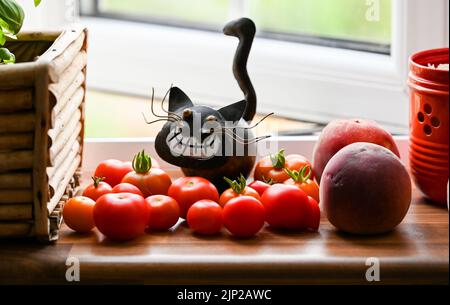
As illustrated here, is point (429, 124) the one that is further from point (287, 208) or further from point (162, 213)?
point (162, 213)

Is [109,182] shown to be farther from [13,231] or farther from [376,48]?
[376,48]

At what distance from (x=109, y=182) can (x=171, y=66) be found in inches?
15.2

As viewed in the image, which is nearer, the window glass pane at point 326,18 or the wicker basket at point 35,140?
the wicker basket at point 35,140

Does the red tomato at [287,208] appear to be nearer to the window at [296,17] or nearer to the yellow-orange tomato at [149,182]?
the yellow-orange tomato at [149,182]

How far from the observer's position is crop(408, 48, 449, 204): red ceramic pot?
1167mm

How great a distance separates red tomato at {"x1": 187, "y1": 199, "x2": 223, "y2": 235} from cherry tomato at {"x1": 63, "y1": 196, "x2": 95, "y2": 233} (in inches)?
4.8

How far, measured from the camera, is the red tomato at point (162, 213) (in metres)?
1.16

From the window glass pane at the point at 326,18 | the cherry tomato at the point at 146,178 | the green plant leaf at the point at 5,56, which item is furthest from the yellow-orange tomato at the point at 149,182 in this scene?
the window glass pane at the point at 326,18

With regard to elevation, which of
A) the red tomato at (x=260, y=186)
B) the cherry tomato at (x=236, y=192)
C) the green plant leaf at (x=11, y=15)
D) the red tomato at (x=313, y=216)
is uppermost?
the green plant leaf at (x=11, y=15)

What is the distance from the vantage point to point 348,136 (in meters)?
1.24

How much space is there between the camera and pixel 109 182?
1276mm

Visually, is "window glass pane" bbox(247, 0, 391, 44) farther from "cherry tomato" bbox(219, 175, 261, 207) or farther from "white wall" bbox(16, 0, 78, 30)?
"cherry tomato" bbox(219, 175, 261, 207)

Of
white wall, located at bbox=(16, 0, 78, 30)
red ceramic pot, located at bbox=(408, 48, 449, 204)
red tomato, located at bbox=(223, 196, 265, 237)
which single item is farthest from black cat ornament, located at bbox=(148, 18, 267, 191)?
white wall, located at bbox=(16, 0, 78, 30)

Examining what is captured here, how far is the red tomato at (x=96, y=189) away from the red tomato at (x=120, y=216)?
79mm
